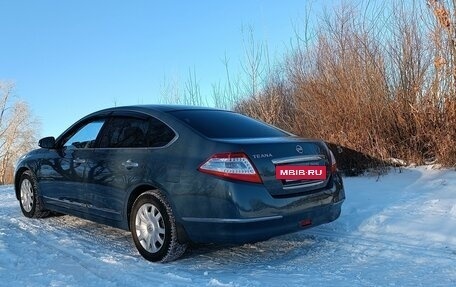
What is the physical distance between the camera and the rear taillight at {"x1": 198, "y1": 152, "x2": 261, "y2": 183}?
4016mm

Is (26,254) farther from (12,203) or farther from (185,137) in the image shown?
(12,203)

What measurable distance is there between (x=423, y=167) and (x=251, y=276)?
4926 mm

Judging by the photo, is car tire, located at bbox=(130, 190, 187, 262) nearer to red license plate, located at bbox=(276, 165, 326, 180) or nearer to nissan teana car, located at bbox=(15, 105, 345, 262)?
nissan teana car, located at bbox=(15, 105, 345, 262)

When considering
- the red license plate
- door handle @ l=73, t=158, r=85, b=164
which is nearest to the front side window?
door handle @ l=73, t=158, r=85, b=164

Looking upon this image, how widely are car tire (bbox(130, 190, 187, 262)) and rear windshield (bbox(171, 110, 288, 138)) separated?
770 millimetres

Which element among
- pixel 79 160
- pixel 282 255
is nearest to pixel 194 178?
pixel 282 255

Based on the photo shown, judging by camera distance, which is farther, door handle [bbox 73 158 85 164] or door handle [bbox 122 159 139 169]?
door handle [bbox 73 158 85 164]

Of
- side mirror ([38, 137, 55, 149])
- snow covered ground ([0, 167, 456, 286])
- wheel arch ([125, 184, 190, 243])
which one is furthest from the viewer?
side mirror ([38, 137, 55, 149])

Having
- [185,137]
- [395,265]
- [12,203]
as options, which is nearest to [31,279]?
[185,137]

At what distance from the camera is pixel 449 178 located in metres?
7.06

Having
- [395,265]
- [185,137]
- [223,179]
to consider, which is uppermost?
[185,137]

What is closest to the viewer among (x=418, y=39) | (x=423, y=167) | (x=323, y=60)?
(x=423, y=167)

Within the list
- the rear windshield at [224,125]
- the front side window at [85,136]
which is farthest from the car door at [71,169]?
the rear windshield at [224,125]

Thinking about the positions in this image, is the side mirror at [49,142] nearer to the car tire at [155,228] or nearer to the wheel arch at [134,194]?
the wheel arch at [134,194]
